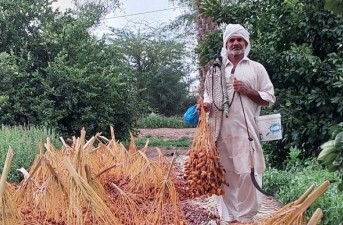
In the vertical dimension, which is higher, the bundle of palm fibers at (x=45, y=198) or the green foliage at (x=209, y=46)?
the green foliage at (x=209, y=46)

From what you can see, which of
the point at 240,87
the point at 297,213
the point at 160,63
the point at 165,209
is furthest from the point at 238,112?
the point at 160,63

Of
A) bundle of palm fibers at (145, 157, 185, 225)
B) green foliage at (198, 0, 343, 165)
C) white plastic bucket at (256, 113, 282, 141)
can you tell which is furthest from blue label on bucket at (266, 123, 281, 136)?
green foliage at (198, 0, 343, 165)

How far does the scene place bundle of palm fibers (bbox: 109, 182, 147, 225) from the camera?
3439 millimetres

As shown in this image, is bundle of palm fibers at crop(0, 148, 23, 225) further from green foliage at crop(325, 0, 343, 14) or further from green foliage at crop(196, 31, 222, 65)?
green foliage at crop(196, 31, 222, 65)

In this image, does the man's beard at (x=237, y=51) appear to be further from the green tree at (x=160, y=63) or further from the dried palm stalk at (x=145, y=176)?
the green tree at (x=160, y=63)

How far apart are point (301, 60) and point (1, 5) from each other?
21.3ft

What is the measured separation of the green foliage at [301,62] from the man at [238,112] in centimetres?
134

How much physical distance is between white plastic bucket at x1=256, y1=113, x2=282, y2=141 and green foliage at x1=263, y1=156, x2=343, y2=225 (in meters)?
0.49

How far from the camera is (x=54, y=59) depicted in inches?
388

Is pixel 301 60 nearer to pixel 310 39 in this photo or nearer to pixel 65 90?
pixel 310 39

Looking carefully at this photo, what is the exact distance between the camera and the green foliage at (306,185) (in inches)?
149

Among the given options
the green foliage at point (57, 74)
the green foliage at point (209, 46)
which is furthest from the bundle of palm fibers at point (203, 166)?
the green foliage at point (57, 74)

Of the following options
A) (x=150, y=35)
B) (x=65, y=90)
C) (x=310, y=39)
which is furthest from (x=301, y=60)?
(x=150, y=35)

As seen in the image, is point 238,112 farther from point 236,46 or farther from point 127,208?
point 127,208
